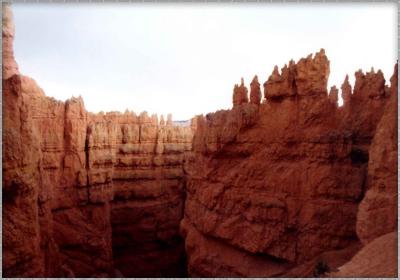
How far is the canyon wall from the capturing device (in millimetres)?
7988

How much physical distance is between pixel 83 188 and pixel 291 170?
38.2ft

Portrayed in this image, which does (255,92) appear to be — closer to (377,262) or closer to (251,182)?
(251,182)

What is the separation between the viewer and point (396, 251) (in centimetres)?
677

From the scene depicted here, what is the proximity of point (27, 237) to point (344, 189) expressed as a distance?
28.8 ft

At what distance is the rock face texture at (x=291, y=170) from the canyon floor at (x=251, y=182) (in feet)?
0.11

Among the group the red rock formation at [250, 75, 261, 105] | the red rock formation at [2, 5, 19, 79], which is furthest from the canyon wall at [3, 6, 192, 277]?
the red rock formation at [250, 75, 261, 105]

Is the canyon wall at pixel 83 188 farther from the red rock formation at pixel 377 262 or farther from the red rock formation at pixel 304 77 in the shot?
the red rock formation at pixel 304 77

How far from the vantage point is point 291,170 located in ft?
41.8

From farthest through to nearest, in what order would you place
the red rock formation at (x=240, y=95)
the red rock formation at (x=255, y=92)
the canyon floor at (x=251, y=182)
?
the red rock formation at (x=240, y=95) → the red rock formation at (x=255, y=92) → the canyon floor at (x=251, y=182)

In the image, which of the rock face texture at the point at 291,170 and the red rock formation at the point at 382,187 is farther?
the rock face texture at the point at 291,170

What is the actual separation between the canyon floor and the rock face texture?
0.03m

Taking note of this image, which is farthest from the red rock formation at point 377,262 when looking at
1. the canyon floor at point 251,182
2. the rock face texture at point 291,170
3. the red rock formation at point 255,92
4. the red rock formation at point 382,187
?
the red rock formation at point 255,92

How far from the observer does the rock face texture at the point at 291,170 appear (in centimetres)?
1205

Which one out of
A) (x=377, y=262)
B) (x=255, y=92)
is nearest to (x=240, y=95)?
(x=255, y=92)
